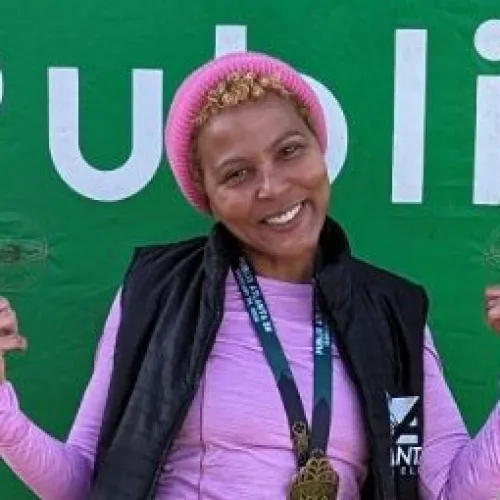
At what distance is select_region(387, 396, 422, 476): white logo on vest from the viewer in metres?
1.51

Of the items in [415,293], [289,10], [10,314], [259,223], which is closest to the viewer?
[10,314]

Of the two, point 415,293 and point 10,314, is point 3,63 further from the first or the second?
point 415,293

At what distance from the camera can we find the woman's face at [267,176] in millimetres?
1464

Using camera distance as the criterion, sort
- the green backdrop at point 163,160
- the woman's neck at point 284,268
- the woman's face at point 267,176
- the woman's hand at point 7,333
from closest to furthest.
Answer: the woman's hand at point 7,333
the woman's face at point 267,176
the woman's neck at point 284,268
the green backdrop at point 163,160

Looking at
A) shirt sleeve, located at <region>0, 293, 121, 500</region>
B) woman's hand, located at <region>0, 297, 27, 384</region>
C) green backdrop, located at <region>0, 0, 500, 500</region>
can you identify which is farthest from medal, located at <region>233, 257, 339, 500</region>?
green backdrop, located at <region>0, 0, 500, 500</region>

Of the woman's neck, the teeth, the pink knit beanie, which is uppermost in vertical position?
the pink knit beanie

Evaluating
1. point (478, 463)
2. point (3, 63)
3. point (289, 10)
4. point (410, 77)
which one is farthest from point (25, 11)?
point (478, 463)

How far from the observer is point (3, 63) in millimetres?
1909

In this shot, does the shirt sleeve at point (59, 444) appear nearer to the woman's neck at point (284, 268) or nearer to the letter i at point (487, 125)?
the woman's neck at point (284, 268)

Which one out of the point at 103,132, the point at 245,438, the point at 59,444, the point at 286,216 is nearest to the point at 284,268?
the point at 286,216

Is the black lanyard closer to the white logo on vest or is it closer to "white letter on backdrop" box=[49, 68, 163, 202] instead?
the white logo on vest

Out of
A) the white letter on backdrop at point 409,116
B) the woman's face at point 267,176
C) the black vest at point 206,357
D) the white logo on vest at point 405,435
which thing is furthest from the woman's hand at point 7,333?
the white letter on backdrop at point 409,116

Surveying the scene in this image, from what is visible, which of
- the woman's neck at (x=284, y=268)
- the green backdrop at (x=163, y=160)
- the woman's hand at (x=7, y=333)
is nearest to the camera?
the woman's hand at (x=7, y=333)

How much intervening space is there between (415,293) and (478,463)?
27cm
